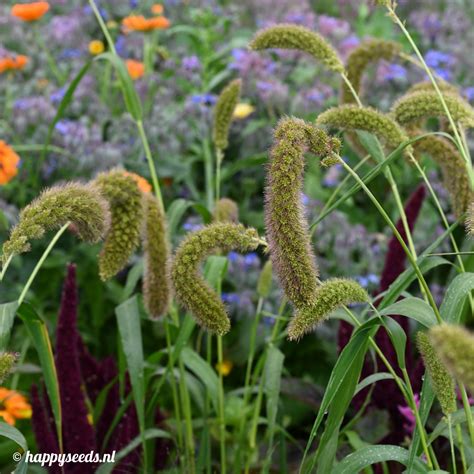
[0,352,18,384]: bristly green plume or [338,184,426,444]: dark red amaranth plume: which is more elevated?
[0,352,18,384]: bristly green plume

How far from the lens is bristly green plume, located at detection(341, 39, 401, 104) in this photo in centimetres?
248

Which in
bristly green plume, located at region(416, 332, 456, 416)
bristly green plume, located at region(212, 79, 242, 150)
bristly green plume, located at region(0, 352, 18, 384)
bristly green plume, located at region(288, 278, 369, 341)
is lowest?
bristly green plume, located at region(416, 332, 456, 416)

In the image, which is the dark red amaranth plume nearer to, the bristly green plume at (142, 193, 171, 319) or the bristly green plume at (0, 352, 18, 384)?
the bristly green plume at (142, 193, 171, 319)

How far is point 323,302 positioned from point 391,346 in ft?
3.22

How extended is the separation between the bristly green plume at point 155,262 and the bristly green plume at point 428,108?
0.58 meters

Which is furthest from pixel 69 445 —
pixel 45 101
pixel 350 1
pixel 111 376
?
pixel 350 1

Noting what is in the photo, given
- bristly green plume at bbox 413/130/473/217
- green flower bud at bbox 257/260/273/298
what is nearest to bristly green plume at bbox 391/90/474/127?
bristly green plume at bbox 413/130/473/217

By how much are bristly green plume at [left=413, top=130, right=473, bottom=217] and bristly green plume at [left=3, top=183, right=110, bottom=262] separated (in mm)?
786

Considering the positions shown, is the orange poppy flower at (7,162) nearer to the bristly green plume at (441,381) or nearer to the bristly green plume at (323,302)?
the bristly green plume at (323,302)

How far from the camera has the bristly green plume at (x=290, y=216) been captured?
1.53 m

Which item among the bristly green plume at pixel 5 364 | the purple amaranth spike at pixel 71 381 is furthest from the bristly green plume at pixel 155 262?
the bristly green plume at pixel 5 364

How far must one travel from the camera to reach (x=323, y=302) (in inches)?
64.1

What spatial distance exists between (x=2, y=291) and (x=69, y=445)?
1334mm

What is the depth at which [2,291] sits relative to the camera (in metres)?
3.53
